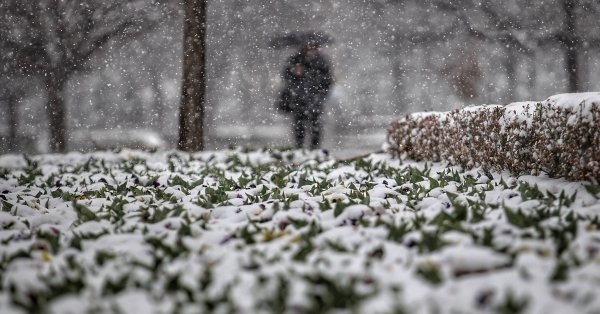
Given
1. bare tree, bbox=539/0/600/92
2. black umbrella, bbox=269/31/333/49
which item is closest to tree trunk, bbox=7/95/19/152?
black umbrella, bbox=269/31/333/49

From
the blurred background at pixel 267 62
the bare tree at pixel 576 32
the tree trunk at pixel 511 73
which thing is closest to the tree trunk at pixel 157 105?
the blurred background at pixel 267 62

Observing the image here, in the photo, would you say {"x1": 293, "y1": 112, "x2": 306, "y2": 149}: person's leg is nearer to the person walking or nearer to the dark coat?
the person walking

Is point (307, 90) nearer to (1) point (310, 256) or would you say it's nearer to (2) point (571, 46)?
(2) point (571, 46)

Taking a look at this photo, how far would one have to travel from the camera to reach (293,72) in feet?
31.2

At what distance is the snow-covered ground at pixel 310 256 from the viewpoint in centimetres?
157

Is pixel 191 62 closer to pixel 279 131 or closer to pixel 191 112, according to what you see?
pixel 191 112

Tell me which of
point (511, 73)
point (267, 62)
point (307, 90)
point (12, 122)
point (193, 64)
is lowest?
point (12, 122)

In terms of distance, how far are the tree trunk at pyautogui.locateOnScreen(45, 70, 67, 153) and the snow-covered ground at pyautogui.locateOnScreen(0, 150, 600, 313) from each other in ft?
25.2

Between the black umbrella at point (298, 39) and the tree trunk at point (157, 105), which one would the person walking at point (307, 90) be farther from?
the tree trunk at point (157, 105)

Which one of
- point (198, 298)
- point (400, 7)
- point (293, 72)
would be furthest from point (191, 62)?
point (198, 298)

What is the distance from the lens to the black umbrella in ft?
34.4

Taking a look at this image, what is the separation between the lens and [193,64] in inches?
331

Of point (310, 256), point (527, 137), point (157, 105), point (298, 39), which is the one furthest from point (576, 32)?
point (310, 256)

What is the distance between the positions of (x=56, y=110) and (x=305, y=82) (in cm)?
575
